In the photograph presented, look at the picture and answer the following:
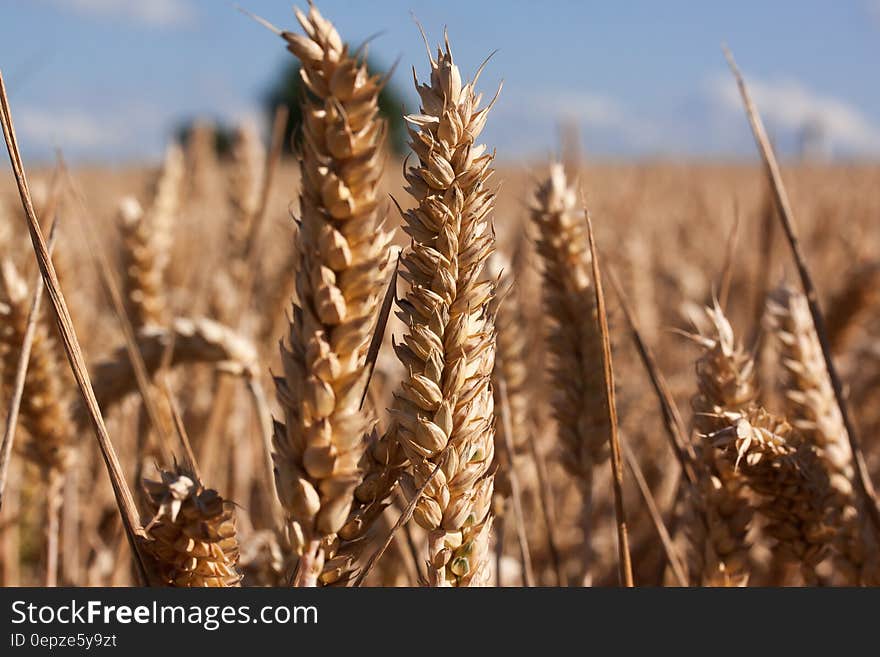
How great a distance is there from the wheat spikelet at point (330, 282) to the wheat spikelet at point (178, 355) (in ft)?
2.62

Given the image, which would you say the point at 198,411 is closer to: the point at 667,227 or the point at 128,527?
the point at 128,527

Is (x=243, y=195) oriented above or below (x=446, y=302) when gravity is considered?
above

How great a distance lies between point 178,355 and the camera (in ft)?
4.42

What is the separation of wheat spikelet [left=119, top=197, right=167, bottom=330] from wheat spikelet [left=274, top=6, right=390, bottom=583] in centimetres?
126

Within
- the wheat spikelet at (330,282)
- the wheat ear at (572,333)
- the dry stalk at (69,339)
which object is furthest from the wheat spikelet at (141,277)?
the wheat spikelet at (330,282)

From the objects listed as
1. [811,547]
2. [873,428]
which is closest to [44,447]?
[811,547]

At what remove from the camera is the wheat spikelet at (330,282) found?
0.49 meters

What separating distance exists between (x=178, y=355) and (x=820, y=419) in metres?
0.96

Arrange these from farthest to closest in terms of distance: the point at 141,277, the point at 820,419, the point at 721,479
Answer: the point at 141,277, the point at 820,419, the point at 721,479

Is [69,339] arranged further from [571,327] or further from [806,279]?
[806,279]

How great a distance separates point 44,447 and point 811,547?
3.29 feet

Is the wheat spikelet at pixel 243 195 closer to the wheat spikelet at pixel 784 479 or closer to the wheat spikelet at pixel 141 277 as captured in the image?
the wheat spikelet at pixel 141 277

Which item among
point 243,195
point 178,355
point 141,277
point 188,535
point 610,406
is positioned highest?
point 243,195

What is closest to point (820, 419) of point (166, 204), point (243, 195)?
point (166, 204)
